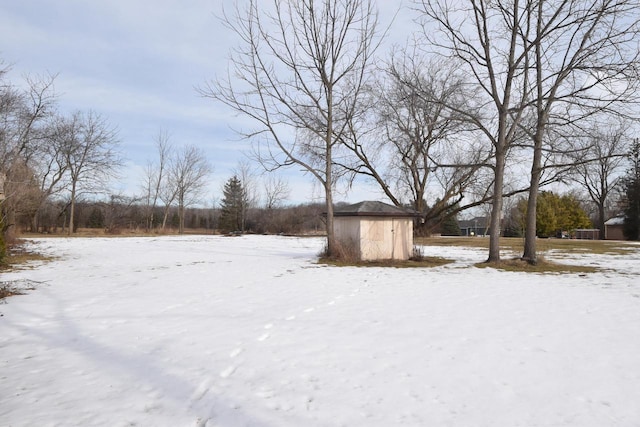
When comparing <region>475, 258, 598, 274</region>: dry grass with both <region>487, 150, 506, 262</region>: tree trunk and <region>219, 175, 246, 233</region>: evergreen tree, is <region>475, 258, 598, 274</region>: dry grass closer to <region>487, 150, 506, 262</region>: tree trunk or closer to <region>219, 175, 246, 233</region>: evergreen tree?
<region>487, 150, 506, 262</region>: tree trunk

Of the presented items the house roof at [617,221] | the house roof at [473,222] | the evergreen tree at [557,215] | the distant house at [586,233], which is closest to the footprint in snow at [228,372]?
the evergreen tree at [557,215]

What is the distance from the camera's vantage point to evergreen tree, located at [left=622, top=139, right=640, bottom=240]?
123 ft

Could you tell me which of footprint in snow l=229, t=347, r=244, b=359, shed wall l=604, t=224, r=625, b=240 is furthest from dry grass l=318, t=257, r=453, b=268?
shed wall l=604, t=224, r=625, b=240

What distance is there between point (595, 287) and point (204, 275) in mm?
8842

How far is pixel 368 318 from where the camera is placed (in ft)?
17.7

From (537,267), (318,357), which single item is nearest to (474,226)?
(537,267)

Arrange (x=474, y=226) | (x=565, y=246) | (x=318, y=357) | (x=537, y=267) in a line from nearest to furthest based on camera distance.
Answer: (x=318, y=357), (x=537, y=267), (x=565, y=246), (x=474, y=226)

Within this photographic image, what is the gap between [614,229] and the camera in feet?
147

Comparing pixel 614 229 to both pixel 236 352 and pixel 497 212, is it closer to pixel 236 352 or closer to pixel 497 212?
pixel 497 212

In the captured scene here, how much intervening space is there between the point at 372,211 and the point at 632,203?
38.1m

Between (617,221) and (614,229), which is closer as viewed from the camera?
(617,221)

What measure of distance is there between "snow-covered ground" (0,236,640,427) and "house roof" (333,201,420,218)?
5.89 metres

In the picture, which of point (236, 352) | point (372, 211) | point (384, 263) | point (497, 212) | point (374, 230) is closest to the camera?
point (236, 352)

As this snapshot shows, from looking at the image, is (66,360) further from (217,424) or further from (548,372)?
(548,372)
